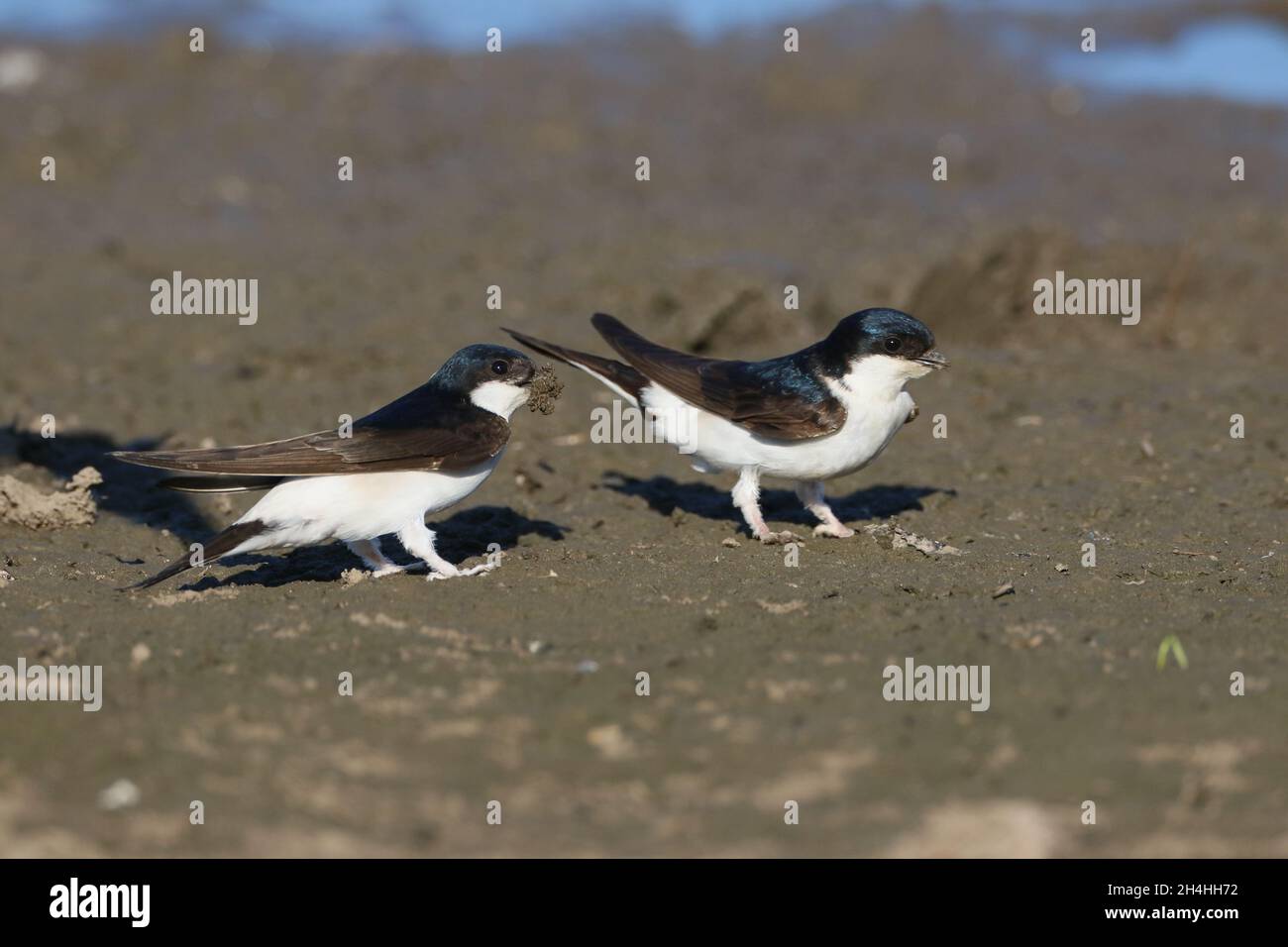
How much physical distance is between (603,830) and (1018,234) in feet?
26.1

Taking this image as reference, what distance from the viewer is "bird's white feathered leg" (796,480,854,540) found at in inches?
277

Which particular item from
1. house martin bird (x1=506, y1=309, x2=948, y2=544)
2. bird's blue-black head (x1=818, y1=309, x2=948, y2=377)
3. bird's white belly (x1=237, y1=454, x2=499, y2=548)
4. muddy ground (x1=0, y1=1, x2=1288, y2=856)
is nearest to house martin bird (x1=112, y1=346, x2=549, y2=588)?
bird's white belly (x1=237, y1=454, x2=499, y2=548)

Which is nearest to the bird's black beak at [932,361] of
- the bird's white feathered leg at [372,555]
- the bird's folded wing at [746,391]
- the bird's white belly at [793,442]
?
the bird's white belly at [793,442]

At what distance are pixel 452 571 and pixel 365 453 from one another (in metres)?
0.55

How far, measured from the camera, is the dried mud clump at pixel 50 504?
276 inches

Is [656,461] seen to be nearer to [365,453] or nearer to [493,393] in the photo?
[493,393]

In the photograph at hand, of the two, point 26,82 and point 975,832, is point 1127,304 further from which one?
point 26,82

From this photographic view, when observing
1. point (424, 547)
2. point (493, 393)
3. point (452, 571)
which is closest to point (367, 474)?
point (424, 547)

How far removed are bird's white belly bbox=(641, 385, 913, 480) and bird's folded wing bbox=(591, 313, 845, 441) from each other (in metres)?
0.04

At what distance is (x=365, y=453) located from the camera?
235 inches

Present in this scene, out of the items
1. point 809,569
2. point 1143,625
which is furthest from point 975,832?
point 809,569

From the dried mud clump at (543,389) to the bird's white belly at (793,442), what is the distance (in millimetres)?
787

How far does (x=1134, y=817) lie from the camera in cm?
399

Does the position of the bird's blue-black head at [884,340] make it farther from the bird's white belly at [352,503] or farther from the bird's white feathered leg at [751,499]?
the bird's white belly at [352,503]
